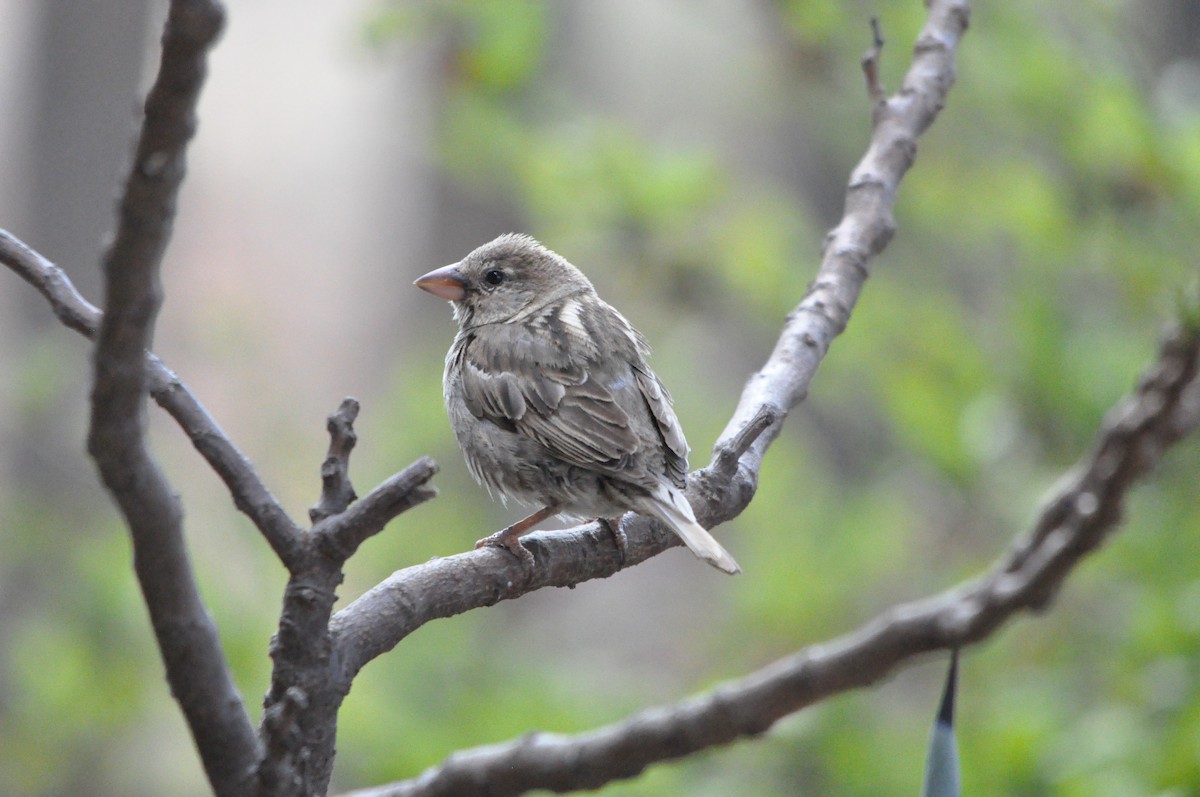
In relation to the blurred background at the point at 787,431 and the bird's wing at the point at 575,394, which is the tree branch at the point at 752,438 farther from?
the blurred background at the point at 787,431

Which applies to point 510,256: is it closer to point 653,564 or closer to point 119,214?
point 119,214

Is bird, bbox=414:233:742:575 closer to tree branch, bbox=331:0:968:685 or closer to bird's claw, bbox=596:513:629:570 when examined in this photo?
bird's claw, bbox=596:513:629:570

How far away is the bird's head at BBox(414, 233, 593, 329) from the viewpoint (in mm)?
4289

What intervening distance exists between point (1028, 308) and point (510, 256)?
189 cm

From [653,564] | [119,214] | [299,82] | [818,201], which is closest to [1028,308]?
[119,214]

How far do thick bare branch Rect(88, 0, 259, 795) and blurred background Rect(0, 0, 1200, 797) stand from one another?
2605mm

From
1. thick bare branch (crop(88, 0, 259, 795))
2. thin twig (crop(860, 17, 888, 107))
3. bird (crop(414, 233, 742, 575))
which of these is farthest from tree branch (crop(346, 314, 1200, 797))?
thin twig (crop(860, 17, 888, 107))

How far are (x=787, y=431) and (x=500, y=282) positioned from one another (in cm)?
328

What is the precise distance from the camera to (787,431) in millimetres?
7246

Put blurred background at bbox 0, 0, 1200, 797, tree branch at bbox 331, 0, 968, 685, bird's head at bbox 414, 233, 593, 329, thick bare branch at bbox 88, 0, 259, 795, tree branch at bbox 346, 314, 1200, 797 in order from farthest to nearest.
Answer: blurred background at bbox 0, 0, 1200, 797, bird's head at bbox 414, 233, 593, 329, tree branch at bbox 331, 0, 968, 685, tree branch at bbox 346, 314, 1200, 797, thick bare branch at bbox 88, 0, 259, 795

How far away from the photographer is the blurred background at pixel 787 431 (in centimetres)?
450

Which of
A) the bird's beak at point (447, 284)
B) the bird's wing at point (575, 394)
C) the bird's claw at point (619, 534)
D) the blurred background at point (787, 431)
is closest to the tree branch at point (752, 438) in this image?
the bird's claw at point (619, 534)

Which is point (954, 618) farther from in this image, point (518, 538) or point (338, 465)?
point (518, 538)

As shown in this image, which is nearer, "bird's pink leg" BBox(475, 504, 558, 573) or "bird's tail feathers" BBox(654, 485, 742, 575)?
"bird's pink leg" BBox(475, 504, 558, 573)
